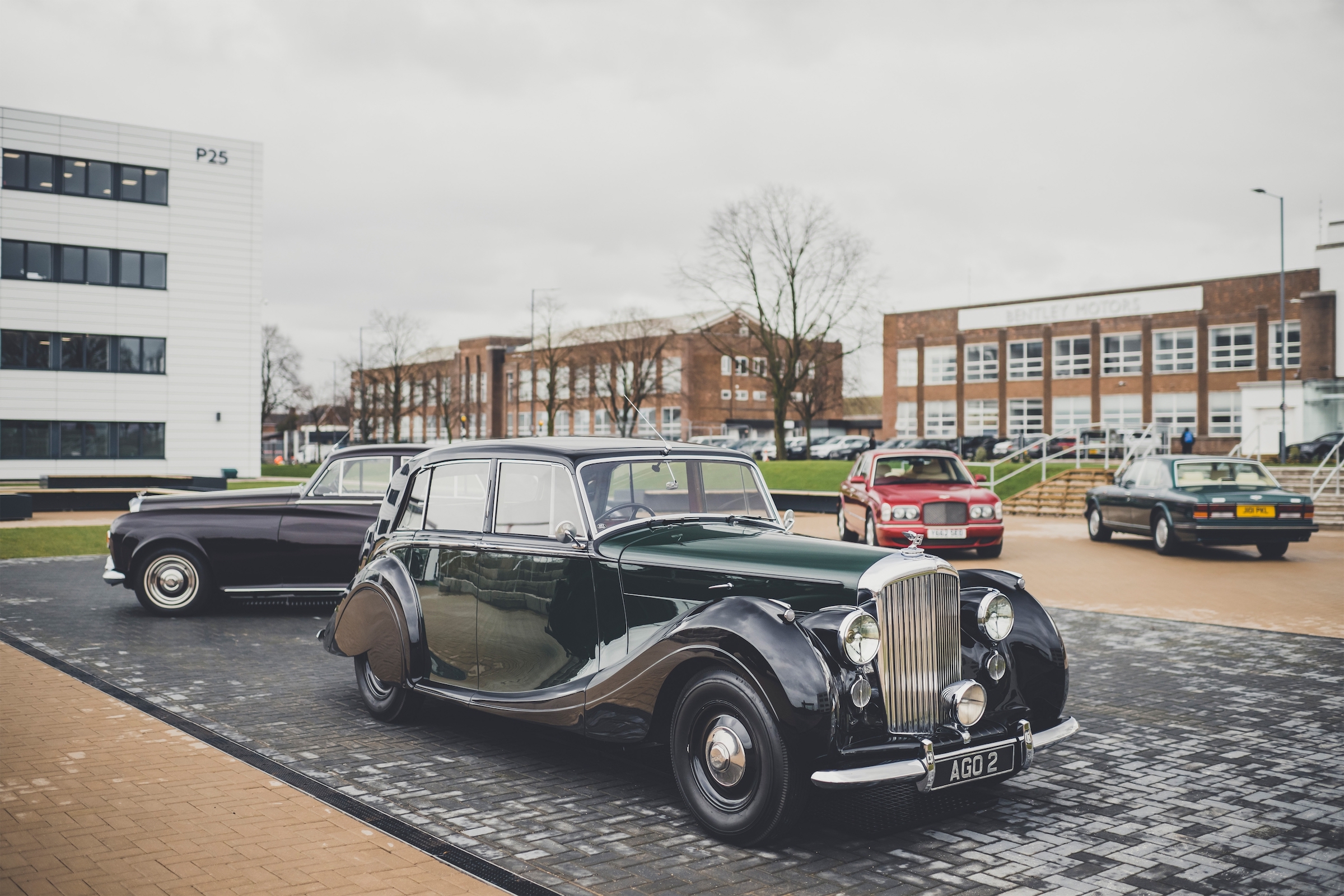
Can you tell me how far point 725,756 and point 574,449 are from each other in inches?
76.3

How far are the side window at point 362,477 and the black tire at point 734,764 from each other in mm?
6634

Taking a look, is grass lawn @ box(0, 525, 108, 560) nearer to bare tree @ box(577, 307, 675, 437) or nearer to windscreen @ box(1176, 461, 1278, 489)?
windscreen @ box(1176, 461, 1278, 489)

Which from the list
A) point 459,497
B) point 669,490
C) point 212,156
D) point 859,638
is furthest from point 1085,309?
point 859,638

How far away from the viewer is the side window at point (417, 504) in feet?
20.7

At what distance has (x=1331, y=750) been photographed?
5.76m

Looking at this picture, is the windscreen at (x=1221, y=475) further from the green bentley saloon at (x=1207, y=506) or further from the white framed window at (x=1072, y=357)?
the white framed window at (x=1072, y=357)

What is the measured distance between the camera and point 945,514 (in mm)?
15586

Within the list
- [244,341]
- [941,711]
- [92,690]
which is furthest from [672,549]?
[244,341]

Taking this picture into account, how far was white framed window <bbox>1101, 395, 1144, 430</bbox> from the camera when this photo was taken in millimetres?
56562

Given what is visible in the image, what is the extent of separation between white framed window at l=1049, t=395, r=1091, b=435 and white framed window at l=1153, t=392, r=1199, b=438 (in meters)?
3.58

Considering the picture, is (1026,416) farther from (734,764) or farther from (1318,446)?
(734,764)

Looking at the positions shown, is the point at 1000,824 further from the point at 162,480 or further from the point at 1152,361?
the point at 1152,361

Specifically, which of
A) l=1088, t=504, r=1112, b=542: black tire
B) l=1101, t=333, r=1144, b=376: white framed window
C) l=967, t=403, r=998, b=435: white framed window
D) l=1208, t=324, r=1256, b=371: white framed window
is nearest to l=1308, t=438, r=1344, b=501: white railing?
l=1088, t=504, r=1112, b=542: black tire

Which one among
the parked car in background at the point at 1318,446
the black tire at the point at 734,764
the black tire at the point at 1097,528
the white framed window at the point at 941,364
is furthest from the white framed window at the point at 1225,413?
the black tire at the point at 734,764
